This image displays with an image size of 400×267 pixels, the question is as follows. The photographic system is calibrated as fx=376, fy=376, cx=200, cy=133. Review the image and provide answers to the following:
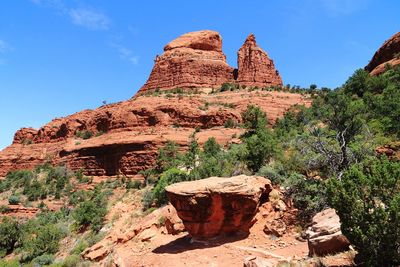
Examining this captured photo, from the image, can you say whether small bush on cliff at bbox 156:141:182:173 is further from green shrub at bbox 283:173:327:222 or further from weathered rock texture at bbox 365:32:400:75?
weathered rock texture at bbox 365:32:400:75

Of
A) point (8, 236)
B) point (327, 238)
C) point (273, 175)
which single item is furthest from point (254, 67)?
point (327, 238)

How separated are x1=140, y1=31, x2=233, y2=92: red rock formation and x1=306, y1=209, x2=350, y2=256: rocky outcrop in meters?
54.7

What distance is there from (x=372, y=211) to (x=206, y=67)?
198 ft

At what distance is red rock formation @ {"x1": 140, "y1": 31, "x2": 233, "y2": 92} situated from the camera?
65.4 metres

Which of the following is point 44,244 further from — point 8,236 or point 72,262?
point 8,236

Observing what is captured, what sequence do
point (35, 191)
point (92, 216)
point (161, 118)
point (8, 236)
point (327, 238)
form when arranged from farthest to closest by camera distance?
point (161, 118)
point (35, 191)
point (8, 236)
point (92, 216)
point (327, 238)

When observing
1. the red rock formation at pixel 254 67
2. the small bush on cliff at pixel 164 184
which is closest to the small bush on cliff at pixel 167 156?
the small bush on cliff at pixel 164 184

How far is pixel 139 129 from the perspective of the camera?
156 ft

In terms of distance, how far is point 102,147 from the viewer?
47156 millimetres

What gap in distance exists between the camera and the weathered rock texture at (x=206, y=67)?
215 ft

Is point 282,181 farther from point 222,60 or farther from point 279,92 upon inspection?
point 222,60

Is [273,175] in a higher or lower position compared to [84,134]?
lower

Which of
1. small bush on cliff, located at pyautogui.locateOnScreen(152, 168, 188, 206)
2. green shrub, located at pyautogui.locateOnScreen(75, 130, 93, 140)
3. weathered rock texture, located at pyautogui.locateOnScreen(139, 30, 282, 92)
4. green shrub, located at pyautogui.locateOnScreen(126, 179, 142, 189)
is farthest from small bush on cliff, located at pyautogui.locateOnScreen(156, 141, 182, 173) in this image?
weathered rock texture, located at pyautogui.locateOnScreen(139, 30, 282, 92)

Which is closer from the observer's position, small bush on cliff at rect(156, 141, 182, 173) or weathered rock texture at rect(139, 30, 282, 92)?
small bush on cliff at rect(156, 141, 182, 173)
